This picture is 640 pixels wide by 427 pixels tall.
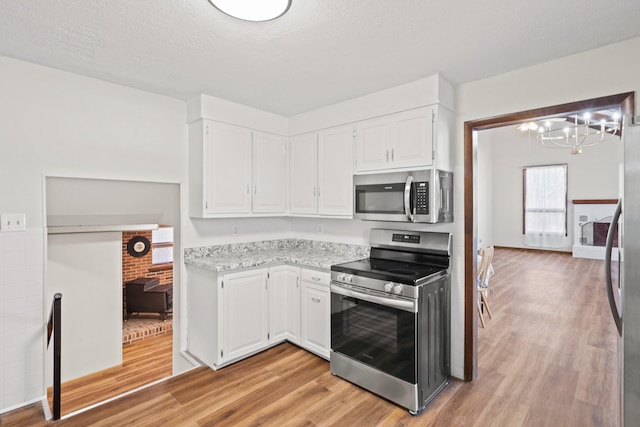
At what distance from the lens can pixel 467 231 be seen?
2699 mm

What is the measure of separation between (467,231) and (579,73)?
131 cm

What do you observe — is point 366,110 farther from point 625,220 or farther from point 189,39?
point 625,220

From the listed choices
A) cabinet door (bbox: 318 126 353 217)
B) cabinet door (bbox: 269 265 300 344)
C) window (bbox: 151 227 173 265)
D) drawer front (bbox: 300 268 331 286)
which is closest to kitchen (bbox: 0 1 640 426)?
cabinet door (bbox: 269 265 300 344)

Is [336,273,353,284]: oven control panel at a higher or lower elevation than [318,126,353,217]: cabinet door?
lower

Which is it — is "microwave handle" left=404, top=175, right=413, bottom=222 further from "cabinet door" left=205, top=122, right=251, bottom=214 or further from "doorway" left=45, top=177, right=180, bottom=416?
"doorway" left=45, top=177, right=180, bottom=416

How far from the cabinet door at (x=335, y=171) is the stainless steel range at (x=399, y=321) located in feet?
2.19

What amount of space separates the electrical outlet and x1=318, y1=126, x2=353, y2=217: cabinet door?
241 centimetres

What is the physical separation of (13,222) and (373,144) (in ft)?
9.24

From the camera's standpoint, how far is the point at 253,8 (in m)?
1.64

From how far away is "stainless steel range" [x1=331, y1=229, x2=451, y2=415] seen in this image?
2.31 m

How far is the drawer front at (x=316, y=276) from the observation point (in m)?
3.00

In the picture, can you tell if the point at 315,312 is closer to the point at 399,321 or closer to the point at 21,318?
the point at 399,321

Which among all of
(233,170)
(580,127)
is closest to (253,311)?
(233,170)

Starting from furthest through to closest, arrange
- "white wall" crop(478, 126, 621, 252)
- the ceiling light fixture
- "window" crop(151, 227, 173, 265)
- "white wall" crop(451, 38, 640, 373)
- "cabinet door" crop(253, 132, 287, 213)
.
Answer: "white wall" crop(478, 126, 621, 252)
"window" crop(151, 227, 173, 265)
"cabinet door" crop(253, 132, 287, 213)
"white wall" crop(451, 38, 640, 373)
the ceiling light fixture
